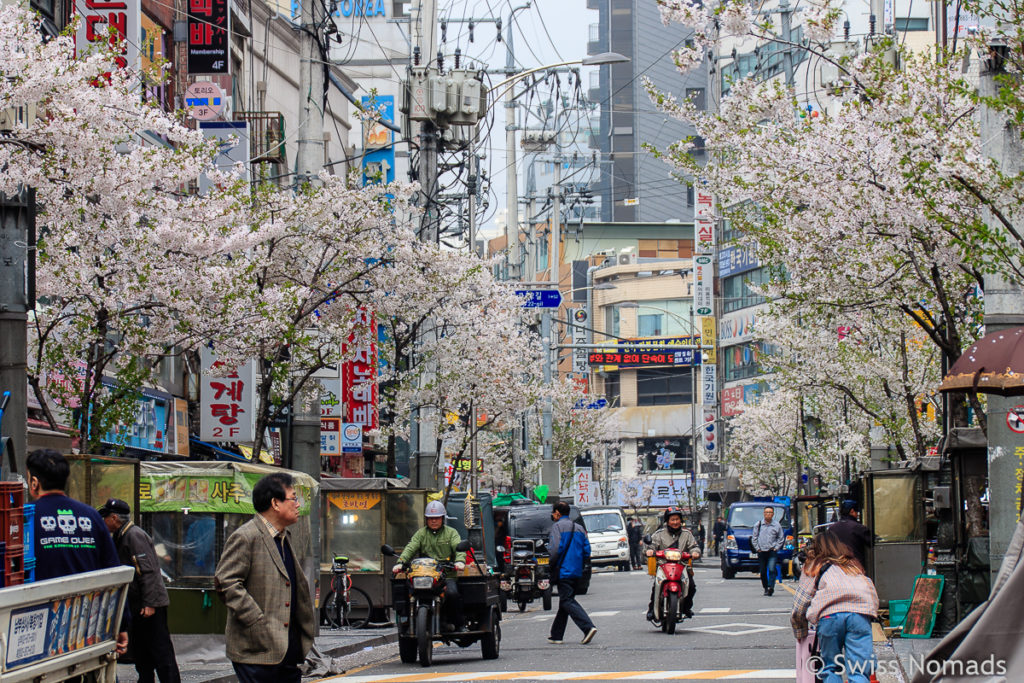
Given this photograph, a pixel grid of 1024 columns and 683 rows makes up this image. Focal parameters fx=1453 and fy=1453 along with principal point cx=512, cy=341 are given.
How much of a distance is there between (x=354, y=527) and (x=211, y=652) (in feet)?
25.8

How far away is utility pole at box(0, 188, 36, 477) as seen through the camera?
11844mm

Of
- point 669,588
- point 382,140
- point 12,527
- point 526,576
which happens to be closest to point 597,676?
point 669,588

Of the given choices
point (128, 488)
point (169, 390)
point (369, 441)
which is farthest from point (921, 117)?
point (369, 441)

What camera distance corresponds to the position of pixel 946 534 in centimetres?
1930

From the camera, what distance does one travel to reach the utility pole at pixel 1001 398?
14.6m

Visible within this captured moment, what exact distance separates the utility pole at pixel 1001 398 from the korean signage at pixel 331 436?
21951 millimetres

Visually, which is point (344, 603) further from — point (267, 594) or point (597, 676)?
point (267, 594)

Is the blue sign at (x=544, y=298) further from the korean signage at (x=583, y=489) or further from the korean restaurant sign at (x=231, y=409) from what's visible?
the korean signage at (x=583, y=489)

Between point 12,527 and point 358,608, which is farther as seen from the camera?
point 358,608

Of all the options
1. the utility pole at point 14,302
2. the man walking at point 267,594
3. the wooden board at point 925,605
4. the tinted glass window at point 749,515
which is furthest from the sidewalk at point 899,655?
the tinted glass window at point 749,515

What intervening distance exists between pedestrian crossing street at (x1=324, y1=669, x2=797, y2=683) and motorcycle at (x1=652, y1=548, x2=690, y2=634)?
535cm

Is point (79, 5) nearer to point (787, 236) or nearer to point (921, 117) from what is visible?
point (787, 236)

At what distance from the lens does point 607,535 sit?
53.0 metres

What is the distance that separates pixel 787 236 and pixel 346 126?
108ft
